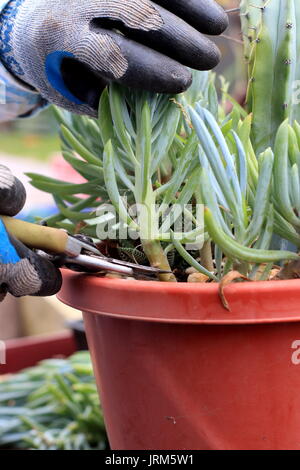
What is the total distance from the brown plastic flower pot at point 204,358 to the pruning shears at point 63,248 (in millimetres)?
17

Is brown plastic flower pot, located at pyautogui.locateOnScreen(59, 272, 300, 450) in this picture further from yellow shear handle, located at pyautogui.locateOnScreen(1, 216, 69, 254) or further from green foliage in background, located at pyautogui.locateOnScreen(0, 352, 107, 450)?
green foliage in background, located at pyautogui.locateOnScreen(0, 352, 107, 450)

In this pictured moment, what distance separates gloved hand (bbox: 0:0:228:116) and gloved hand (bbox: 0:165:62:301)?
142 millimetres

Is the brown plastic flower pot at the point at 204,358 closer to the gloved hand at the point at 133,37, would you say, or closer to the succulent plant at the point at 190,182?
the succulent plant at the point at 190,182

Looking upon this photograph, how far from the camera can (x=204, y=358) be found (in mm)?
497

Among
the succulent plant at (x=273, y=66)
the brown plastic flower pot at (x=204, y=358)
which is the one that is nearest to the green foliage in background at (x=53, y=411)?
the brown plastic flower pot at (x=204, y=358)

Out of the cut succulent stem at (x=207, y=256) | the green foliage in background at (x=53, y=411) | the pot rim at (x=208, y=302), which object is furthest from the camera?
the green foliage in background at (x=53, y=411)

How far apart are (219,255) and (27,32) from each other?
340 millimetres

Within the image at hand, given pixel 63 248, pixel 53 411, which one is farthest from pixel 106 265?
pixel 53 411

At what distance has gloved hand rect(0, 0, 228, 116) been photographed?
21.6 inches

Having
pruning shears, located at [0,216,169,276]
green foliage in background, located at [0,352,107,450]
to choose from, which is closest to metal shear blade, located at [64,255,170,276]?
pruning shears, located at [0,216,169,276]

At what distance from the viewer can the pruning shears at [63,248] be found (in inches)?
20.0
